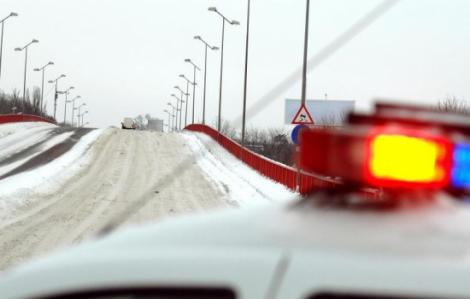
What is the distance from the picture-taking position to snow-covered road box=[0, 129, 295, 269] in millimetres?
A: 13103

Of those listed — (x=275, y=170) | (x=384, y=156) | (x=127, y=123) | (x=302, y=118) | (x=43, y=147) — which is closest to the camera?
(x=384, y=156)

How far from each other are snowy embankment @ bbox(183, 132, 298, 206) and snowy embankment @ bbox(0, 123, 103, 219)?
4843mm

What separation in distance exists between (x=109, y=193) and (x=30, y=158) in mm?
A: 11472

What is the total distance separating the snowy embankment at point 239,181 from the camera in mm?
21906

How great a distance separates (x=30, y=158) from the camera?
30.9 metres

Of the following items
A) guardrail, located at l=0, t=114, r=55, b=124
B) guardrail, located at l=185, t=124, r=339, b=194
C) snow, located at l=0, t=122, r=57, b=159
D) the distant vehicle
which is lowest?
guardrail, located at l=185, t=124, r=339, b=194

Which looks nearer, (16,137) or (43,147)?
(43,147)

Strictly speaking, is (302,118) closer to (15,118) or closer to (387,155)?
(387,155)

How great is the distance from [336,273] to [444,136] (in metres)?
0.46

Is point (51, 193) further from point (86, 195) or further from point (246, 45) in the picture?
point (246, 45)

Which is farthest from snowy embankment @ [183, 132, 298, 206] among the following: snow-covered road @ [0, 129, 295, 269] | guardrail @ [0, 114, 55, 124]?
guardrail @ [0, 114, 55, 124]

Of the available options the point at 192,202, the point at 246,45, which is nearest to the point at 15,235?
the point at 192,202

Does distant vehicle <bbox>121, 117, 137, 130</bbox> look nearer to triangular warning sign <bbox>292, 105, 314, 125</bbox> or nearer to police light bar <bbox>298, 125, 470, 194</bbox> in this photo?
triangular warning sign <bbox>292, 105, 314, 125</bbox>

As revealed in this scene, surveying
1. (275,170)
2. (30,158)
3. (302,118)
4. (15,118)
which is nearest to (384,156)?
(302,118)
